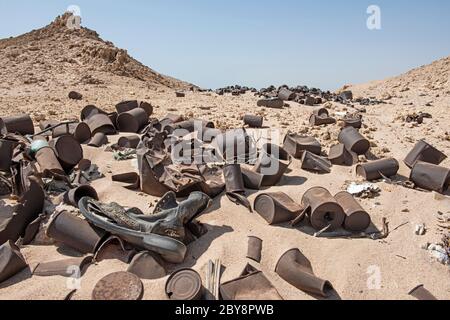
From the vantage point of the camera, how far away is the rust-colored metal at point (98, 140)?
5781 millimetres

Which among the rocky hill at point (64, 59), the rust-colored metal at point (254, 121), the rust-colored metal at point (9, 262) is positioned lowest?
the rust-colored metal at point (9, 262)

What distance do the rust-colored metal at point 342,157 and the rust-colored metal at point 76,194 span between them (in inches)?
129

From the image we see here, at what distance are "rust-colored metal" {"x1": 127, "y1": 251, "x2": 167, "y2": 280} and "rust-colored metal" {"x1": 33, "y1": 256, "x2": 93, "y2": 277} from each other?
44 cm

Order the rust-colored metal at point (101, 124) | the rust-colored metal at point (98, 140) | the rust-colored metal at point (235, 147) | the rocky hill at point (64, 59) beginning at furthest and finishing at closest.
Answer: the rocky hill at point (64, 59)
the rust-colored metal at point (101, 124)
the rust-colored metal at point (98, 140)
the rust-colored metal at point (235, 147)

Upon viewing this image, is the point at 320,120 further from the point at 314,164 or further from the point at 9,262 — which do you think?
the point at 9,262

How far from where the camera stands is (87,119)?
6.61 m

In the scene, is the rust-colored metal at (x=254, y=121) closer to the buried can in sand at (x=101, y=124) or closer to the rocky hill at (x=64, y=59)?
the buried can in sand at (x=101, y=124)

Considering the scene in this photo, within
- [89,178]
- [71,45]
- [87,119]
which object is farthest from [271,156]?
[71,45]

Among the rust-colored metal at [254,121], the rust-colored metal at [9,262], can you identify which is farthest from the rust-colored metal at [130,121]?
the rust-colored metal at [9,262]

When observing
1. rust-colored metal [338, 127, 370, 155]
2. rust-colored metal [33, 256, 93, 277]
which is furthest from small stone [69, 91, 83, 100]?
rust-colored metal [33, 256, 93, 277]

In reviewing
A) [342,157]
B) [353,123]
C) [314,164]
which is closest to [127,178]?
[314,164]

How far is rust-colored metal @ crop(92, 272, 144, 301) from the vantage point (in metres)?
2.72
